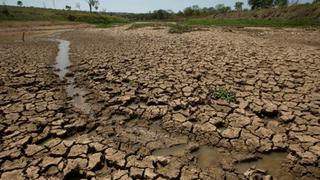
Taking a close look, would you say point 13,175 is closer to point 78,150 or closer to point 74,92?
point 78,150

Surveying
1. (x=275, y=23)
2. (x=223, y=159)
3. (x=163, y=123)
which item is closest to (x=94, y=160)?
(x=163, y=123)

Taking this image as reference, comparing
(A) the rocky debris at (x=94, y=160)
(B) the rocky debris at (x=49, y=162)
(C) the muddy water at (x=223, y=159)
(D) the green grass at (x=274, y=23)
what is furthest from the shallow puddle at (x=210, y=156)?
(D) the green grass at (x=274, y=23)

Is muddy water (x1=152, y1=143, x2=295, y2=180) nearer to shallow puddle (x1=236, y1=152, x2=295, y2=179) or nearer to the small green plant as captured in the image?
shallow puddle (x1=236, y1=152, x2=295, y2=179)

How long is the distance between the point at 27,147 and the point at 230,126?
2760 millimetres

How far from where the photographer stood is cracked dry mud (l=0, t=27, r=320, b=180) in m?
2.70

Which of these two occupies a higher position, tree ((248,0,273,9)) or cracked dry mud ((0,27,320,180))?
tree ((248,0,273,9))

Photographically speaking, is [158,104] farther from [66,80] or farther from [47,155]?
[66,80]

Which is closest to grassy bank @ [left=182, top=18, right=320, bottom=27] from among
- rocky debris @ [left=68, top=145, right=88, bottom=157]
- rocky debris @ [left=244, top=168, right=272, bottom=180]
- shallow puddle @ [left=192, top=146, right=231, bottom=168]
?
shallow puddle @ [left=192, top=146, right=231, bottom=168]

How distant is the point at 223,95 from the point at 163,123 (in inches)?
56.6

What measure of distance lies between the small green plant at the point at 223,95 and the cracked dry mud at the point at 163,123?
0.42 feet

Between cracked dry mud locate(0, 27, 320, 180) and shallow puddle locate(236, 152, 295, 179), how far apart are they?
0.4 inches

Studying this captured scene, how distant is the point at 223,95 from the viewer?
14.7 ft

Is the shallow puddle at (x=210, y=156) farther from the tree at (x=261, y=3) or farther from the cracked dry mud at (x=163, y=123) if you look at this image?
the tree at (x=261, y=3)

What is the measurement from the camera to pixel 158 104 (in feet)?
14.1
